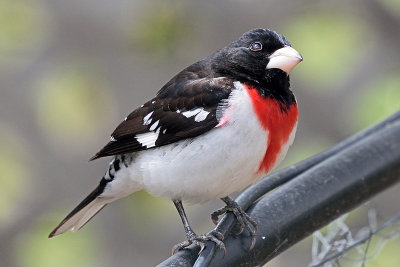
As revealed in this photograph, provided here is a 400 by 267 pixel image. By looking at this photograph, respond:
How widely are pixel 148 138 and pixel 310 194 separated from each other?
26.2 inches

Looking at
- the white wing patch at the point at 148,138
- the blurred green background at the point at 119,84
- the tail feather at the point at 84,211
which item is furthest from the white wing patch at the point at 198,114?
the blurred green background at the point at 119,84

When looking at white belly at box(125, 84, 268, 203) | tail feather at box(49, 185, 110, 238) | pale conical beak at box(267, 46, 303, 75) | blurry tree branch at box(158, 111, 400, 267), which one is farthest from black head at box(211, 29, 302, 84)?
tail feather at box(49, 185, 110, 238)

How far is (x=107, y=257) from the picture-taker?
4152mm

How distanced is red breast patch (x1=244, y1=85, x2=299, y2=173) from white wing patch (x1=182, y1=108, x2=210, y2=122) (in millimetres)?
136

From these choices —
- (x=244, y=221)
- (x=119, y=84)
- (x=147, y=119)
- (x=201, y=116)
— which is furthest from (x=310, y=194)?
(x=119, y=84)

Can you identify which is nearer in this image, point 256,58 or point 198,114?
point 198,114

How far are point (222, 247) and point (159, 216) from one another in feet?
8.14

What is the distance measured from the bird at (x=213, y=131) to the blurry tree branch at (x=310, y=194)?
8.6 inches

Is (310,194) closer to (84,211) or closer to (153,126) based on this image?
(153,126)

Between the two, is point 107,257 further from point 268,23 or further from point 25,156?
point 268,23

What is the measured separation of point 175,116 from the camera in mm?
2346

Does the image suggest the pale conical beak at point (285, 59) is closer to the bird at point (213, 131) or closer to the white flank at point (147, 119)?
the bird at point (213, 131)

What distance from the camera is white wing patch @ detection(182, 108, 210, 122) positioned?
87.8 inches

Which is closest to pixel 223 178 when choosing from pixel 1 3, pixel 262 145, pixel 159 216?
pixel 262 145
